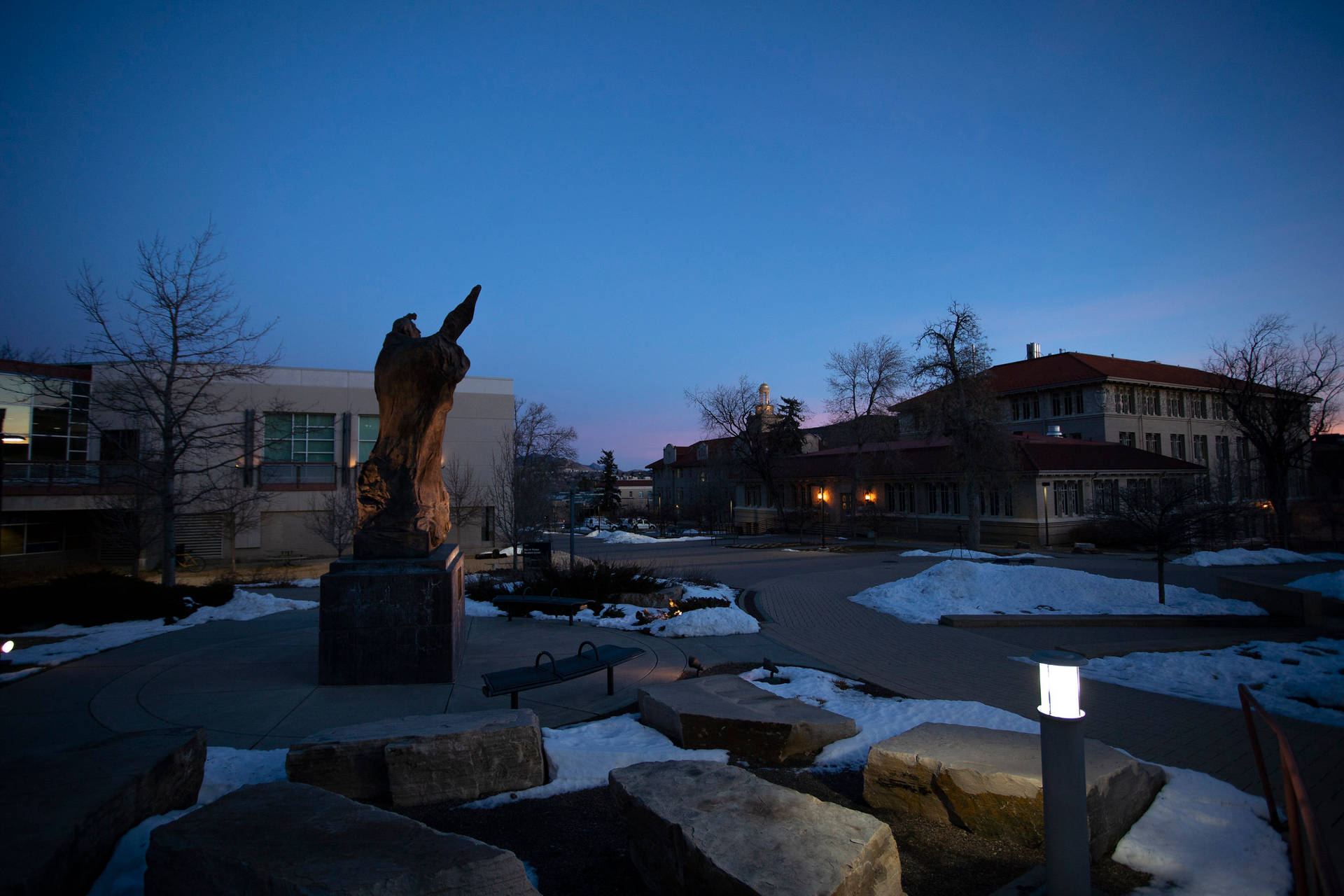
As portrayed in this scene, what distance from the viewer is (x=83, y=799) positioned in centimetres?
322

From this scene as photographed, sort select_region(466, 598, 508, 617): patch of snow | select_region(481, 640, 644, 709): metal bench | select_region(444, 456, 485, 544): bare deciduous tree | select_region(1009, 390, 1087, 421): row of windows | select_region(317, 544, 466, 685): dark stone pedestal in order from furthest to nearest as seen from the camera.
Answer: select_region(1009, 390, 1087, 421): row of windows, select_region(444, 456, 485, 544): bare deciduous tree, select_region(466, 598, 508, 617): patch of snow, select_region(317, 544, 466, 685): dark stone pedestal, select_region(481, 640, 644, 709): metal bench

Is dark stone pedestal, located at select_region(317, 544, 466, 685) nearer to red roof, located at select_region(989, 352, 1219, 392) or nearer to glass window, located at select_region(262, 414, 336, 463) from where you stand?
glass window, located at select_region(262, 414, 336, 463)

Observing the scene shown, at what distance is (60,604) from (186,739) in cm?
893

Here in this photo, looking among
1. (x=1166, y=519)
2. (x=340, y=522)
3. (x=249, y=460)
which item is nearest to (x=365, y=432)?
(x=249, y=460)

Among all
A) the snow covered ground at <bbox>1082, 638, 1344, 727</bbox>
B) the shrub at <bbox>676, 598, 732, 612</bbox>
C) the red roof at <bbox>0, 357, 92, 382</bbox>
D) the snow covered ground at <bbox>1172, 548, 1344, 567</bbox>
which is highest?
the red roof at <bbox>0, 357, 92, 382</bbox>

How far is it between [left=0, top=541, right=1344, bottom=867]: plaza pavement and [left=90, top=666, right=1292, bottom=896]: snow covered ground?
19.7 inches

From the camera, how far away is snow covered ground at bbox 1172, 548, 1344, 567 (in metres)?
21.4

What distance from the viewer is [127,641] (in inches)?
356

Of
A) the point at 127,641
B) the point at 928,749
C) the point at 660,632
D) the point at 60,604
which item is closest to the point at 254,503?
the point at 60,604

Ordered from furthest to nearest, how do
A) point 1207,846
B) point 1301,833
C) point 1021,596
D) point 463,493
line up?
point 463,493 → point 1021,596 → point 1207,846 → point 1301,833

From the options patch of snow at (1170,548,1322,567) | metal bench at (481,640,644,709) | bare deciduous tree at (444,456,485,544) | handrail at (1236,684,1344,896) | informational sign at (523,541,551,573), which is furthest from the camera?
bare deciduous tree at (444,456,485,544)

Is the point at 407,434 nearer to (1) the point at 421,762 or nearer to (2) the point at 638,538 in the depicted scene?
(1) the point at 421,762

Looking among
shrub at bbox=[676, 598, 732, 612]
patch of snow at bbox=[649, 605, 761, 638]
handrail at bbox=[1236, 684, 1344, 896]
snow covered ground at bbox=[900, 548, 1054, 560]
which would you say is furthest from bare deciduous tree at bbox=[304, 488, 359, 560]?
handrail at bbox=[1236, 684, 1344, 896]

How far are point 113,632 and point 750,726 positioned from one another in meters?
9.64
